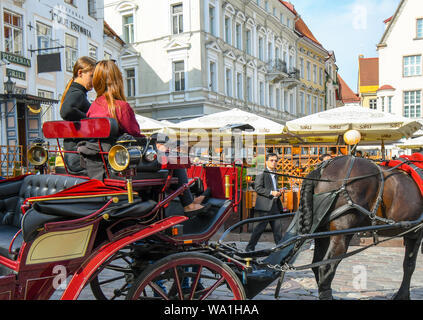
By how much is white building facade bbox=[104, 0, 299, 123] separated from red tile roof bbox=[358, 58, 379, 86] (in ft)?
87.1

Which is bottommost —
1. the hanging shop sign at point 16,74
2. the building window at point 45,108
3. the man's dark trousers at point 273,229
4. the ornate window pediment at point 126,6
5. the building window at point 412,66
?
the man's dark trousers at point 273,229

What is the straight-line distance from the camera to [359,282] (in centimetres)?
512

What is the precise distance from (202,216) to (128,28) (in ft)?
84.9

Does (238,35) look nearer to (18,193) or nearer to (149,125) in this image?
(149,125)

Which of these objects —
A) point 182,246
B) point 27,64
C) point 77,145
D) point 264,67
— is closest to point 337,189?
point 182,246

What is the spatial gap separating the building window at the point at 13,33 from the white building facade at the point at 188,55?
35.8 feet

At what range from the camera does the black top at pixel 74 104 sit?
3.44 m

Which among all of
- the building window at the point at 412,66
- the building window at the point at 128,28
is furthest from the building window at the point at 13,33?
the building window at the point at 412,66

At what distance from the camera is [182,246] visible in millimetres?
3402

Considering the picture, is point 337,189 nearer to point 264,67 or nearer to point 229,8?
point 229,8

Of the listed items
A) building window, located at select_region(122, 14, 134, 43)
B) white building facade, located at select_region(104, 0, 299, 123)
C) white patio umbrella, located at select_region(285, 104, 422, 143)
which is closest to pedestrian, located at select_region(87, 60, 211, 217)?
white patio umbrella, located at select_region(285, 104, 422, 143)

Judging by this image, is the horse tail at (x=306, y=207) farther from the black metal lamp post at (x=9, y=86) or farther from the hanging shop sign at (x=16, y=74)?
the hanging shop sign at (x=16, y=74)

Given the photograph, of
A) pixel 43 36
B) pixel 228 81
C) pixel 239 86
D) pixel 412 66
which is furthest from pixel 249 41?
pixel 43 36
